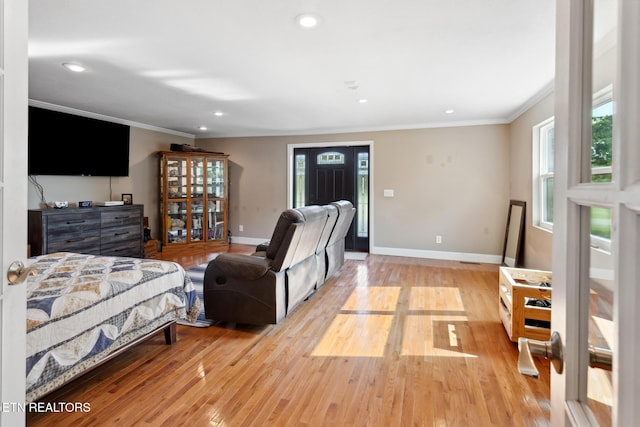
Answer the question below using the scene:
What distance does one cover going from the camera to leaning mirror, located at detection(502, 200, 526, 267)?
15.3 feet

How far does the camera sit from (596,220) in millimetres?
538

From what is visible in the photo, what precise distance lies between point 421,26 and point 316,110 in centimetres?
259

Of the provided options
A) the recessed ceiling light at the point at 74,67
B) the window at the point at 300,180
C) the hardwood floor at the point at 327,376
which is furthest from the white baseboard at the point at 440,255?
the recessed ceiling light at the point at 74,67

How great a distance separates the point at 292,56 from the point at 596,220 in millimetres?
2813

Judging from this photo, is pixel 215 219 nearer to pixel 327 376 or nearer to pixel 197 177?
pixel 197 177

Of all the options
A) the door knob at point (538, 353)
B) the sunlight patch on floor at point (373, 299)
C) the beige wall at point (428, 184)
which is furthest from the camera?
the beige wall at point (428, 184)

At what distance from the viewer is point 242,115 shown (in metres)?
5.25

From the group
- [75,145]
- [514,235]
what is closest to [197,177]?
[75,145]

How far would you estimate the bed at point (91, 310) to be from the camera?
167cm

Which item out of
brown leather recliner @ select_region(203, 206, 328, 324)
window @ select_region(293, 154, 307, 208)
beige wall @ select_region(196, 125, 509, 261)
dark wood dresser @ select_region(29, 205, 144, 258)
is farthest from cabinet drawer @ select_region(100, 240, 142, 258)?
beige wall @ select_region(196, 125, 509, 261)

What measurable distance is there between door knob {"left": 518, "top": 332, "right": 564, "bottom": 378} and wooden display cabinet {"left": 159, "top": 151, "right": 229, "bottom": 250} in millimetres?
6367

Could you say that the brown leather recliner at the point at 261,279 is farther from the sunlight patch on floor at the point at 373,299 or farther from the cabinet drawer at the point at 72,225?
the cabinet drawer at the point at 72,225

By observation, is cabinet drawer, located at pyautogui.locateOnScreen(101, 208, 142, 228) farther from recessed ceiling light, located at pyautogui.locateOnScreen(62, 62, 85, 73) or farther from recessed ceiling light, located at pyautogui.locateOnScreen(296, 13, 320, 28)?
recessed ceiling light, located at pyautogui.locateOnScreen(296, 13, 320, 28)

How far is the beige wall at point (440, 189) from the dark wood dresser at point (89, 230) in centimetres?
333
